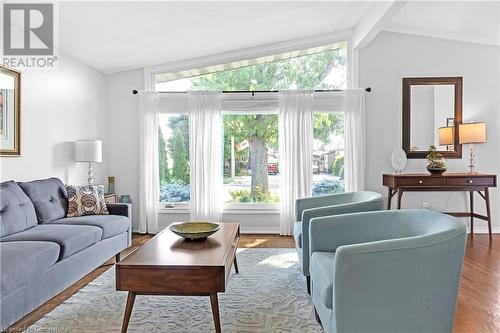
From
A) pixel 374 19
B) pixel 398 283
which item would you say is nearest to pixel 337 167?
pixel 374 19

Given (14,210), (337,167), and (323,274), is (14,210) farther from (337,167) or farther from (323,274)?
(337,167)

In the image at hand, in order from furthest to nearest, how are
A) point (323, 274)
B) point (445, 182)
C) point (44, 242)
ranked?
point (445, 182)
point (44, 242)
point (323, 274)

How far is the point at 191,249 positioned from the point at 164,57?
132 inches

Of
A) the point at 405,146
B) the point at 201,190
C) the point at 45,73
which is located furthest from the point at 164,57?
the point at 405,146

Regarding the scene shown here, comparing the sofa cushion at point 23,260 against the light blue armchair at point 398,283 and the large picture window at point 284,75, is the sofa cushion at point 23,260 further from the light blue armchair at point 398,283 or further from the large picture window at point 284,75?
the large picture window at point 284,75

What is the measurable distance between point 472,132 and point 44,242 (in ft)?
16.6

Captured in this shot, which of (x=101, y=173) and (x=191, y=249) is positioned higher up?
(x=101, y=173)

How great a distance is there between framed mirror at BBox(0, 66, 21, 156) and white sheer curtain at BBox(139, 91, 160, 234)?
1.81 metres

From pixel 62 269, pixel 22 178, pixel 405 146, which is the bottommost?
pixel 62 269

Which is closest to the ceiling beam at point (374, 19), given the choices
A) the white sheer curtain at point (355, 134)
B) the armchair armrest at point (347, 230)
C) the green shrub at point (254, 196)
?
the white sheer curtain at point (355, 134)

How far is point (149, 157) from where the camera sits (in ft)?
16.9

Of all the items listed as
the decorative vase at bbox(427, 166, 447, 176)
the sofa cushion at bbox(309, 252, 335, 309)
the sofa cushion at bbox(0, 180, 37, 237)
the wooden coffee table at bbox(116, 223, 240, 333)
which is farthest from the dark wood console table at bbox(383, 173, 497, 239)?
the sofa cushion at bbox(0, 180, 37, 237)

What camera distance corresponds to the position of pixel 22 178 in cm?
356

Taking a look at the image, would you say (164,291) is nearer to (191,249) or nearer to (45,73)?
(191,249)
